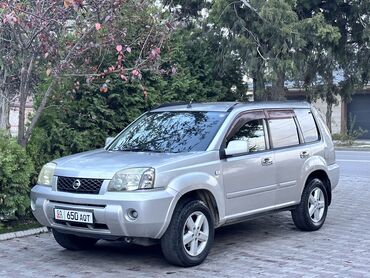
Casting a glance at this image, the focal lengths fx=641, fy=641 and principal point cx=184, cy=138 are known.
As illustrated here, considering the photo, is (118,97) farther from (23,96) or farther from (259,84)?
(259,84)

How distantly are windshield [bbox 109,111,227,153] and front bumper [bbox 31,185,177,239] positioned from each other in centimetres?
101

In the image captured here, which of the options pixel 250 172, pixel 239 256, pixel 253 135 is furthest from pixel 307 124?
pixel 239 256

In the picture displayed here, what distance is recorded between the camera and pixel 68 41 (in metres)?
9.16

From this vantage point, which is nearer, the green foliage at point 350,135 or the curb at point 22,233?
the curb at point 22,233

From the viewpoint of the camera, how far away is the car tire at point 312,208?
8.54 meters

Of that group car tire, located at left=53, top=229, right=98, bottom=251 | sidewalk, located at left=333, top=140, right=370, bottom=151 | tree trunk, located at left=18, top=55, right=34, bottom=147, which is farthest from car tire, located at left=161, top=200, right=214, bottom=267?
sidewalk, located at left=333, top=140, right=370, bottom=151

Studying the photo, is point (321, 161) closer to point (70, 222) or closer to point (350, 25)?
point (70, 222)

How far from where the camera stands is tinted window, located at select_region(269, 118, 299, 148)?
824cm

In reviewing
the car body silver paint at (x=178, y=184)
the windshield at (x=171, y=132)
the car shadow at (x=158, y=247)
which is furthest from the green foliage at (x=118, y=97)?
the car shadow at (x=158, y=247)

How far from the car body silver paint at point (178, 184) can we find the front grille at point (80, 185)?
5 cm

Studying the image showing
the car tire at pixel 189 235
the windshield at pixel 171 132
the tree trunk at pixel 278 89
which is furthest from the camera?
the tree trunk at pixel 278 89

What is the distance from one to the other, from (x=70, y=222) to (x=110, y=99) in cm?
376

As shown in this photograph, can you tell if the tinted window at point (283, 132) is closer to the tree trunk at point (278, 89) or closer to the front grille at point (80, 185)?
the front grille at point (80, 185)

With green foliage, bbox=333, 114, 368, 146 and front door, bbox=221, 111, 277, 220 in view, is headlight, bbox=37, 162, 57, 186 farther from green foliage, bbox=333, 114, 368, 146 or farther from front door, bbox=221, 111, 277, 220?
green foliage, bbox=333, 114, 368, 146
